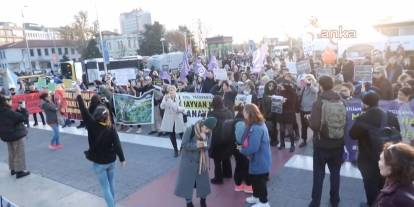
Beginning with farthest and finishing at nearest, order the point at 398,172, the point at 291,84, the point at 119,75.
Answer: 1. the point at 119,75
2. the point at 291,84
3. the point at 398,172

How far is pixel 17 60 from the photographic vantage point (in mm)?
79625

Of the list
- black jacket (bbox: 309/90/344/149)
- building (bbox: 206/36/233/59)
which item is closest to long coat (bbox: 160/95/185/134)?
black jacket (bbox: 309/90/344/149)

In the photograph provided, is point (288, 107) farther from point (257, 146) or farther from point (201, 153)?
point (201, 153)

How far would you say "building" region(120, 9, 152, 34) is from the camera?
117613 mm

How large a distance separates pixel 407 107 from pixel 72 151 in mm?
8808

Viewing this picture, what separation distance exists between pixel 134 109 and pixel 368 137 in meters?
8.35

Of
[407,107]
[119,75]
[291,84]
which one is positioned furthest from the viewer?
[119,75]

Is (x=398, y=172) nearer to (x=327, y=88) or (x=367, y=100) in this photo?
(x=367, y=100)

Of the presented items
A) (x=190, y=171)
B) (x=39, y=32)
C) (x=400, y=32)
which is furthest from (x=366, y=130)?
(x=39, y=32)

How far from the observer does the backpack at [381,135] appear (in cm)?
433

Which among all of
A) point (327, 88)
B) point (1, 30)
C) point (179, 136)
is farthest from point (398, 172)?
point (1, 30)

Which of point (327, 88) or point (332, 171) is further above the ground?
point (327, 88)

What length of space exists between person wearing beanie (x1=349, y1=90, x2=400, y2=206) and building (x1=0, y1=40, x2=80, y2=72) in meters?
80.4

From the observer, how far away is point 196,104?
29.5 feet
